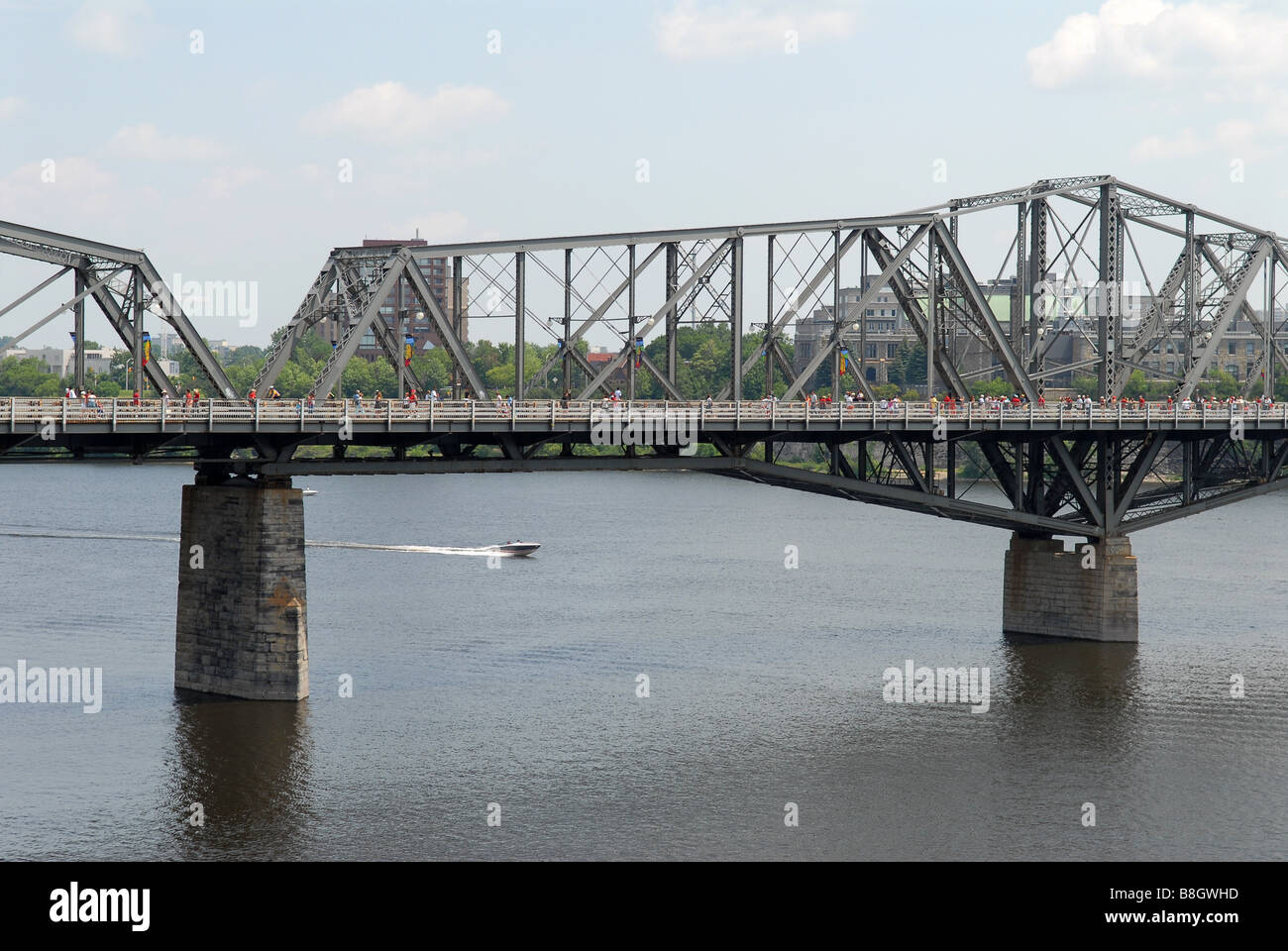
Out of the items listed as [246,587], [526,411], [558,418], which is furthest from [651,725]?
[246,587]

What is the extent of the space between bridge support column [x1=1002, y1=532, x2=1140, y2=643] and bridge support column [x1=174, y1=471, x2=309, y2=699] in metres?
33.8

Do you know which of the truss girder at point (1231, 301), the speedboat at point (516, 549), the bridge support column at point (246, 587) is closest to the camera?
the bridge support column at point (246, 587)

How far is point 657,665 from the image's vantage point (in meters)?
64.0

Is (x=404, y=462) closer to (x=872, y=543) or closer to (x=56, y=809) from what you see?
(x=56, y=809)

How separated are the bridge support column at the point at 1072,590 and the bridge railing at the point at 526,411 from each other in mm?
6135

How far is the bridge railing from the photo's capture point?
5031cm

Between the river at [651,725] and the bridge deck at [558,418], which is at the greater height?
the bridge deck at [558,418]

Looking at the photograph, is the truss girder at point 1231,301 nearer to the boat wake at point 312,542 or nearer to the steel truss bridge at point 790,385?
the steel truss bridge at point 790,385

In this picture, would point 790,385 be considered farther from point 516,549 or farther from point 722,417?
point 516,549

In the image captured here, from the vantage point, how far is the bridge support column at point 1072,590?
72375mm

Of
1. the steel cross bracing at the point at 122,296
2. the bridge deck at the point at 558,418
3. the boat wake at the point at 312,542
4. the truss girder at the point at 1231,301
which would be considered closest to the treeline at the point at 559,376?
the boat wake at the point at 312,542
